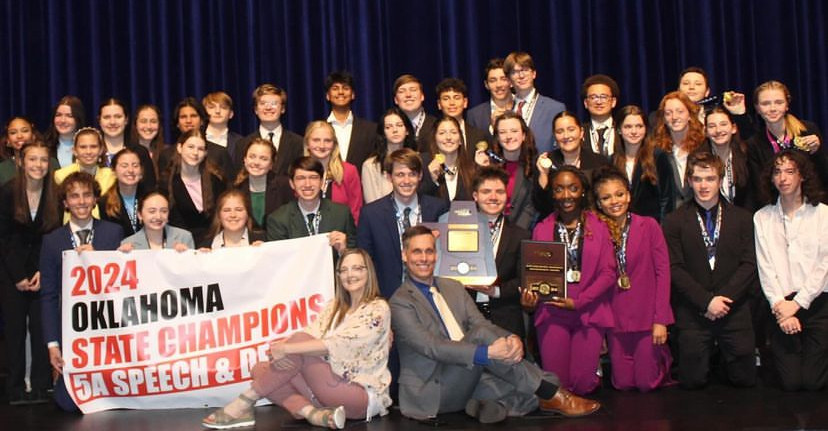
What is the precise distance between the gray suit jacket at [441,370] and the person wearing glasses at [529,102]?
94.1 inches

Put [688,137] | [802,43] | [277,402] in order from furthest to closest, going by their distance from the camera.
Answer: [802,43], [688,137], [277,402]

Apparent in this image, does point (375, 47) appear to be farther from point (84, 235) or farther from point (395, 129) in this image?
point (84, 235)

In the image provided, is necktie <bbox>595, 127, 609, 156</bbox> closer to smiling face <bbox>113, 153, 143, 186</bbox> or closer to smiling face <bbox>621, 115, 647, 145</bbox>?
smiling face <bbox>621, 115, 647, 145</bbox>

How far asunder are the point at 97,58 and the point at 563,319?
5781mm

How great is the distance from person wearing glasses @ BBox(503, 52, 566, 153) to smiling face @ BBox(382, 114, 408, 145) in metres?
1.06

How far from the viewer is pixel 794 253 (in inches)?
266

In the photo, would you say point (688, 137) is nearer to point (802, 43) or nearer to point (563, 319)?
point (563, 319)

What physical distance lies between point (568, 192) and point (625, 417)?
5.15ft

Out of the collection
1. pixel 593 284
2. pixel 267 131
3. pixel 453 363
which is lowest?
pixel 453 363

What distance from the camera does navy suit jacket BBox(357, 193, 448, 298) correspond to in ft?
22.6

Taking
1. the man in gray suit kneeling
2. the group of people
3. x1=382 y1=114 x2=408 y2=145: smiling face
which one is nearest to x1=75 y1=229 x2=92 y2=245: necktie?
the group of people

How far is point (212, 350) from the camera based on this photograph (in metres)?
6.57

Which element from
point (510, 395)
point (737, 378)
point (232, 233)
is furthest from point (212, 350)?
point (737, 378)

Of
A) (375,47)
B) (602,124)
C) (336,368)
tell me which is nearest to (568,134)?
(602,124)
